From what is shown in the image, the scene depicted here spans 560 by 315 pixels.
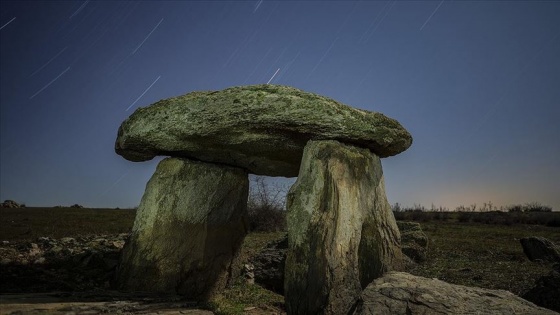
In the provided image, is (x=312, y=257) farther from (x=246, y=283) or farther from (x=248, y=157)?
(x=246, y=283)

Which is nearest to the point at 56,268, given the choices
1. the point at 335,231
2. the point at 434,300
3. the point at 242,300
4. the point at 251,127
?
the point at 242,300

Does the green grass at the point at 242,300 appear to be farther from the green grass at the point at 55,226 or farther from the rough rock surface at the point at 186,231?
the green grass at the point at 55,226

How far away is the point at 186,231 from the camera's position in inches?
286

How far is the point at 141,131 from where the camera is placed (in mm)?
7102

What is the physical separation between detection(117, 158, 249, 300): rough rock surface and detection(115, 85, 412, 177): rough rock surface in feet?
1.65

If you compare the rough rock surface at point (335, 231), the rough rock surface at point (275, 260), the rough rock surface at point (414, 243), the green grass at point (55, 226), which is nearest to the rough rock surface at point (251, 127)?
the rough rock surface at point (335, 231)

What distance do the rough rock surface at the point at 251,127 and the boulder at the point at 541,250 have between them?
708 cm

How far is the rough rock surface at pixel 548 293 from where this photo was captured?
5680 mm

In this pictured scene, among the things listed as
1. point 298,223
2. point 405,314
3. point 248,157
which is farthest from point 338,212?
point 248,157

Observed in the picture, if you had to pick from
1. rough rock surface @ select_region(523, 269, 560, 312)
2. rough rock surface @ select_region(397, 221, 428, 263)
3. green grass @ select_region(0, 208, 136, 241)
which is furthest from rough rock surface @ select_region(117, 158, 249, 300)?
green grass @ select_region(0, 208, 136, 241)

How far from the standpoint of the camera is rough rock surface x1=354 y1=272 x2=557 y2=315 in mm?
4309

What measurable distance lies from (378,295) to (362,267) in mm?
933

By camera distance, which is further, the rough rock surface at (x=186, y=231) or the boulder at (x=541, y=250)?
the boulder at (x=541, y=250)

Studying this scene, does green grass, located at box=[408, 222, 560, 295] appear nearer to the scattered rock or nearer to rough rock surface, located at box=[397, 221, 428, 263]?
rough rock surface, located at box=[397, 221, 428, 263]
